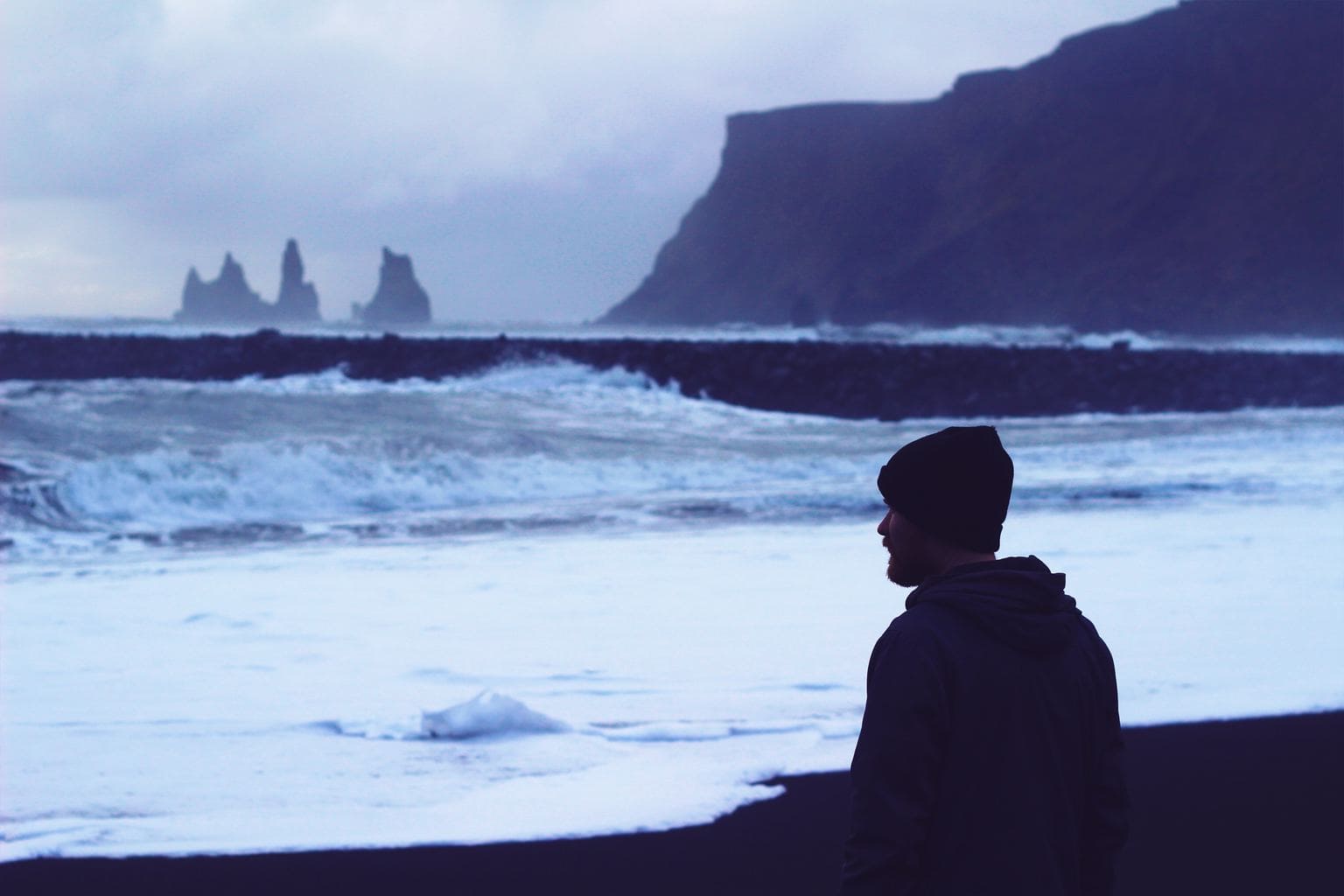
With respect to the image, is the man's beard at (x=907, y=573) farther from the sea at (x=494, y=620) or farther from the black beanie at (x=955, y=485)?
the sea at (x=494, y=620)

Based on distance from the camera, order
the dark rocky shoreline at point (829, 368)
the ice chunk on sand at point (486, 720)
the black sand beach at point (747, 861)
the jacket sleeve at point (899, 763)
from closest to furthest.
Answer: the jacket sleeve at point (899, 763)
the black sand beach at point (747, 861)
the ice chunk on sand at point (486, 720)
the dark rocky shoreline at point (829, 368)

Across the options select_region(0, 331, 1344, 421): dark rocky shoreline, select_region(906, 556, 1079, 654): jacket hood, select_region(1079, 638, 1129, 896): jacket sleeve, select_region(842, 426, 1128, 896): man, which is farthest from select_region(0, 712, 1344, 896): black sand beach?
select_region(0, 331, 1344, 421): dark rocky shoreline

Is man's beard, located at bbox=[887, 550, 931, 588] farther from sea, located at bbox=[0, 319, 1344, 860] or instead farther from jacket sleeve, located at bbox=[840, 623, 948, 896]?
sea, located at bbox=[0, 319, 1344, 860]

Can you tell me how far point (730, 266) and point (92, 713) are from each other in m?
127

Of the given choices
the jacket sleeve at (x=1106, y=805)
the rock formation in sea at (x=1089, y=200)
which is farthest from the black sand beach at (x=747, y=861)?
the rock formation in sea at (x=1089, y=200)

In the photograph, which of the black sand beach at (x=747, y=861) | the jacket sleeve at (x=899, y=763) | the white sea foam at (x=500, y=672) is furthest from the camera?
the white sea foam at (x=500, y=672)

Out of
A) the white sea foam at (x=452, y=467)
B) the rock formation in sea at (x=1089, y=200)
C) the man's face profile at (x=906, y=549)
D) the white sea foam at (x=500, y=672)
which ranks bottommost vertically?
the white sea foam at (x=500, y=672)

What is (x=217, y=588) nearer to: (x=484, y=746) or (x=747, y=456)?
(x=484, y=746)

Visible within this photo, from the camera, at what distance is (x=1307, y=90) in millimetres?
97500

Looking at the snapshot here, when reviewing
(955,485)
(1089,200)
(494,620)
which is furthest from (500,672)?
(1089,200)

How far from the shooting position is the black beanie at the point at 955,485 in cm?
195

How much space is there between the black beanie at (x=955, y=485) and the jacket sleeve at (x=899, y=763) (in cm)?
21

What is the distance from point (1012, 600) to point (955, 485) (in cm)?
18

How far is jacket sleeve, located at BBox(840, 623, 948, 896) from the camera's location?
71.5 inches
